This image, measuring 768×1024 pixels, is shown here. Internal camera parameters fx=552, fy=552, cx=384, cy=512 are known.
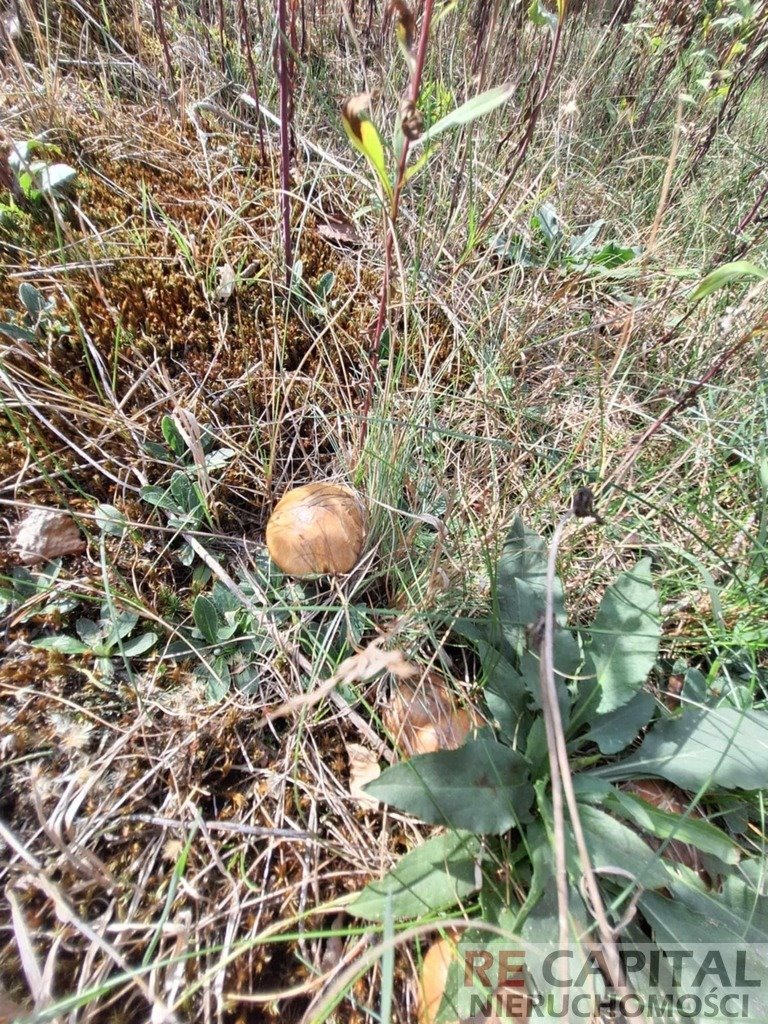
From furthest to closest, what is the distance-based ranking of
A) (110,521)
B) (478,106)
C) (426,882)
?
(110,521) < (426,882) < (478,106)

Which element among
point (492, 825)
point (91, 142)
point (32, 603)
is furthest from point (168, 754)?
point (91, 142)

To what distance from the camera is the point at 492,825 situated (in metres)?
0.81

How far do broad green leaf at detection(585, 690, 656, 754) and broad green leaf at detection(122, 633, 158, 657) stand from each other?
781mm

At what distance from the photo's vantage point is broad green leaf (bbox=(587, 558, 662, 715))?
37.3 inches

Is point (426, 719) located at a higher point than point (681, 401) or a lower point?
lower

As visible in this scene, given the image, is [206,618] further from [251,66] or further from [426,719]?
[251,66]

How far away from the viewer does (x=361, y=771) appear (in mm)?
935

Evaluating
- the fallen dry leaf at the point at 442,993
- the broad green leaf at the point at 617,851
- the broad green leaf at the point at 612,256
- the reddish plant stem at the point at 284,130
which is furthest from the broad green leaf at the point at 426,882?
the broad green leaf at the point at 612,256

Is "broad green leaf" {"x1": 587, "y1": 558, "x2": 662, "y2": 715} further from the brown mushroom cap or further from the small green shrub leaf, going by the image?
the small green shrub leaf

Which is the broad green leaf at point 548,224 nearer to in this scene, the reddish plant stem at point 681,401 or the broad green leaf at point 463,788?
the reddish plant stem at point 681,401

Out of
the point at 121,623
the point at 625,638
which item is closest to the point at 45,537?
the point at 121,623

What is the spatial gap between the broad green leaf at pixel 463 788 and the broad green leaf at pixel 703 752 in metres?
0.21

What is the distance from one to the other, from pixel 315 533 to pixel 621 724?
2.07 ft

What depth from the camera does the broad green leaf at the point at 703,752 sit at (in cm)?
89
